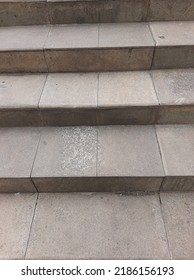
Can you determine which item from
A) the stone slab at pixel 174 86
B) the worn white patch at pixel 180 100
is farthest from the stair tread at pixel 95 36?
the worn white patch at pixel 180 100

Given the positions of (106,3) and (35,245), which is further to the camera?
(106,3)

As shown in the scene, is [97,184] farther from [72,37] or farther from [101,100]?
[72,37]

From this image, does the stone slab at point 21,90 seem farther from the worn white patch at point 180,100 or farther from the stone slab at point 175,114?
the worn white patch at point 180,100

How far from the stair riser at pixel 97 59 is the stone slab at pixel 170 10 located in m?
0.61

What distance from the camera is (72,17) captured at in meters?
2.67

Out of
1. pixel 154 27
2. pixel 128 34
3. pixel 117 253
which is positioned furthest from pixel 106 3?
pixel 117 253

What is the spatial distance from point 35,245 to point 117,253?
703 millimetres

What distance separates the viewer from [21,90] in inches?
93.9

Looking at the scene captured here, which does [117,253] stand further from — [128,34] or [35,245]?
[128,34]

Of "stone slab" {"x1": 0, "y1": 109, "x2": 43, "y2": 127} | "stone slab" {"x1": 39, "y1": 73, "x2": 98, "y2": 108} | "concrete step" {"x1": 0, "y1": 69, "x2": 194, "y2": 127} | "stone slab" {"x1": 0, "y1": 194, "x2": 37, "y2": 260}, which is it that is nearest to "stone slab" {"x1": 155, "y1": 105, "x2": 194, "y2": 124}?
"concrete step" {"x1": 0, "y1": 69, "x2": 194, "y2": 127}

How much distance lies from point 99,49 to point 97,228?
1.82 metres

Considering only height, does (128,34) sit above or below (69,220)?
above

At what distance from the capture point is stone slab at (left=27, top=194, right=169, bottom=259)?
183 cm
